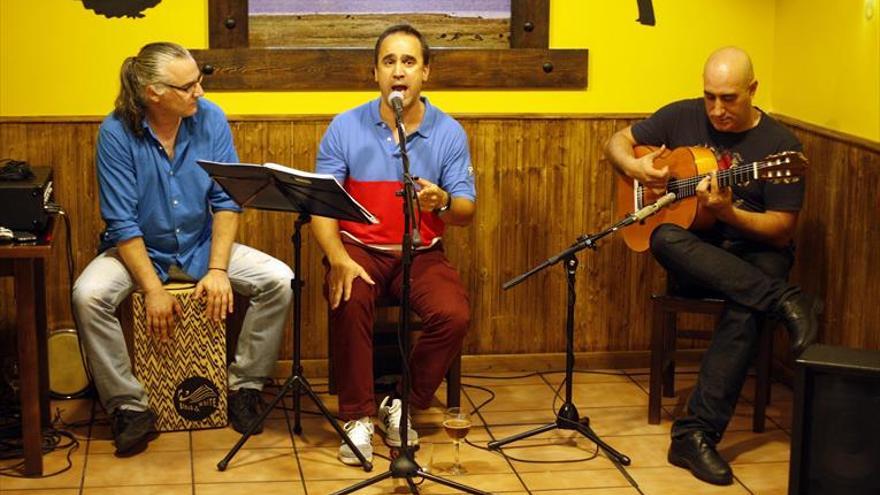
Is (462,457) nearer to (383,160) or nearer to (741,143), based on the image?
(383,160)

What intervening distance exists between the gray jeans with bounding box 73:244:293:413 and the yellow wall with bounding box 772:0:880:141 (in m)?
2.14

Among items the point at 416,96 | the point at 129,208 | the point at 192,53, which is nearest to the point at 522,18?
the point at 416,96

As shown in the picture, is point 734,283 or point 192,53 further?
point 192,53

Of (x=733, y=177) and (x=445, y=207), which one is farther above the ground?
(x=733, y=177)

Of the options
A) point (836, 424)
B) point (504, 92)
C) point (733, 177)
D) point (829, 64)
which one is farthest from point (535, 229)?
point (836, 424)

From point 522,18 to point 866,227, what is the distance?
5.11ft

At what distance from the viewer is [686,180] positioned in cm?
460

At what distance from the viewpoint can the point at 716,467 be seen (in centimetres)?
431

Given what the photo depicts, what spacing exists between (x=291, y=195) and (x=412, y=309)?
0.79 meters

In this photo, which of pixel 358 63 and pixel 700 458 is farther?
pixel 358 63

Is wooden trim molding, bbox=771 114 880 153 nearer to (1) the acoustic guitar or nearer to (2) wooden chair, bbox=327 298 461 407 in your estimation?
(1) the acoustic guitar

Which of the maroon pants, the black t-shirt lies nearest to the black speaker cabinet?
the black t-shirt

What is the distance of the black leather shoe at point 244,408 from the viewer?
185 inches

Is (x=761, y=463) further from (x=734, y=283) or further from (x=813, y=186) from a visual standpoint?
(x=813, y=186)
